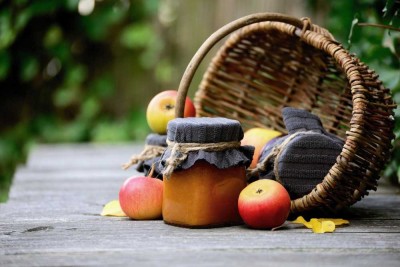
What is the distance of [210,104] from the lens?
248 centimetres

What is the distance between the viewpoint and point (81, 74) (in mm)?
5199

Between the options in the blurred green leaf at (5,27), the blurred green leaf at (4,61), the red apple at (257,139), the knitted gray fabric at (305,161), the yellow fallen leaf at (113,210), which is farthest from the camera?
the blurred green leaf at (4,61)

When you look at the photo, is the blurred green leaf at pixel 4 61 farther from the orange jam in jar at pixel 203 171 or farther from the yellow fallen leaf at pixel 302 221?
the yellow fallen leaf at pixel 302 221

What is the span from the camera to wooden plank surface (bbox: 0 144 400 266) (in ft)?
4.77

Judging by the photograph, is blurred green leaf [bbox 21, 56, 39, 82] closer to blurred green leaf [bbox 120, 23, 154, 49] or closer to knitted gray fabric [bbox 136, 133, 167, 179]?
blurred green leaf [bbox 120, 23, 154, 49]

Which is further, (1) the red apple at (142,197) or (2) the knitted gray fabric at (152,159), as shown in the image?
(2) the knitted gray fabric at (152,159)

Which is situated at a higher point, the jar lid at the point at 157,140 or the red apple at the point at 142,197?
the jar lid at the point at 157,140

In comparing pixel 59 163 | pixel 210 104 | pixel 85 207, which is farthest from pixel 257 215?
pixel 59 163

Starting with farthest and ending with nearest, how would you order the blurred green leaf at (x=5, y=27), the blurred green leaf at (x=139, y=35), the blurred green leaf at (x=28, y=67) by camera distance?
the blurred green leaf at (x=139, y=35)
the blurred green leaf at (x=28, y=67)
the blurred green leaf at (x=5, y=27)

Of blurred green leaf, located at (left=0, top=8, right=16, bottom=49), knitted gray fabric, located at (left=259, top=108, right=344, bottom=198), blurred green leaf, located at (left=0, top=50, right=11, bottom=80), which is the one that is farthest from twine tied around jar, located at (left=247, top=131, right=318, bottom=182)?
blurred green leaf, located at (left=0, top=50, right=11, bottom=80)

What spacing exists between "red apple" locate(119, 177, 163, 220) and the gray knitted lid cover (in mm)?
117

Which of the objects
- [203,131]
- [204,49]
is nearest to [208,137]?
[203,131]

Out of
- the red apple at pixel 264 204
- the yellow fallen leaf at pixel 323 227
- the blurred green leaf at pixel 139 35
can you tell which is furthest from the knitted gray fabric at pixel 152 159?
the blurred green leaf at pixel 139 35

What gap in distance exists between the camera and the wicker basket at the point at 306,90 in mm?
1778
